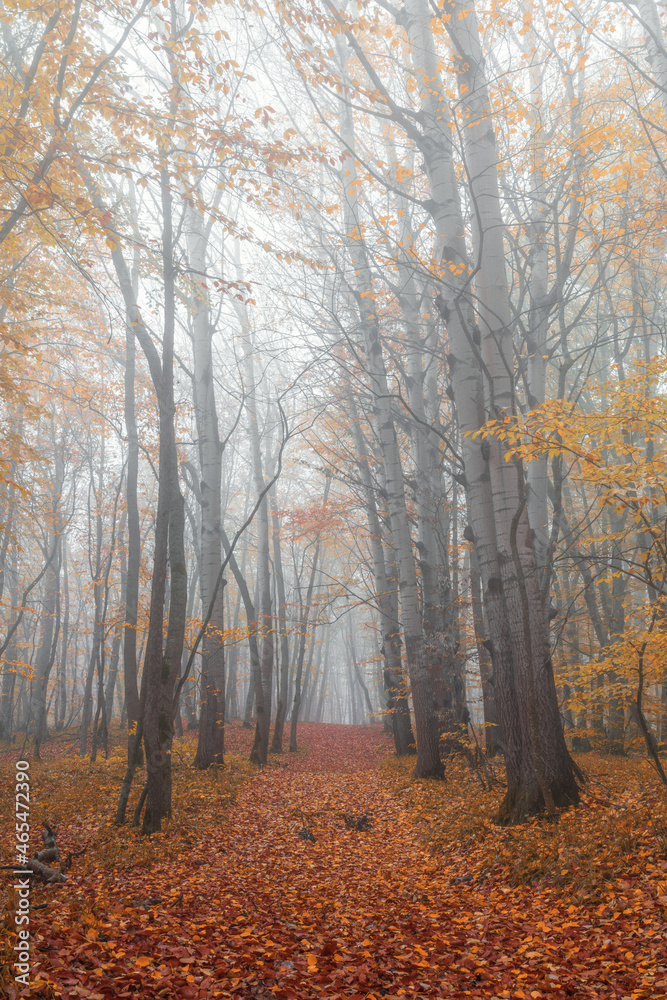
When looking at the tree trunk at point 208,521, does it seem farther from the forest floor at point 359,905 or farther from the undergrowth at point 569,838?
the undergrowth at point 569,838

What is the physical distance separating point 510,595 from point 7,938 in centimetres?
451

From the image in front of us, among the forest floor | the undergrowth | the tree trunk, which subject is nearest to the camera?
the forest floor

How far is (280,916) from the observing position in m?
3.74

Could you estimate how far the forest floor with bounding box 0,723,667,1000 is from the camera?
9.09 ft

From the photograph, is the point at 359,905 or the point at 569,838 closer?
the point at 359,905

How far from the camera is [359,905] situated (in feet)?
13.1

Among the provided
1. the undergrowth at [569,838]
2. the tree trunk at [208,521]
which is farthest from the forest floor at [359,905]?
the tree trunk at [208,521]

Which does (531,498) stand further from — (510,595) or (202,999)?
(202,999)

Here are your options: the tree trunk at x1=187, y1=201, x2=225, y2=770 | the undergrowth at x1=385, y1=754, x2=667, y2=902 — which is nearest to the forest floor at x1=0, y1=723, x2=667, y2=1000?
the undergrowth at x1=385, y1=754, x2=667, y2=902

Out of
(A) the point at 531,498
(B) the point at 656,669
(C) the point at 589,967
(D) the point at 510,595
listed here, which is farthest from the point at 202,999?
(A) the point at 531,498

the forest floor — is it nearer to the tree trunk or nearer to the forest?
the forest

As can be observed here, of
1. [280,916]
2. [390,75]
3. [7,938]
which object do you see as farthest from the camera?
[390,75]

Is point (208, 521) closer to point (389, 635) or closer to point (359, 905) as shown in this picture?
point (389, 635)

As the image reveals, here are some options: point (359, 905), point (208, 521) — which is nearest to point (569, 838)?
point (359, 905)
